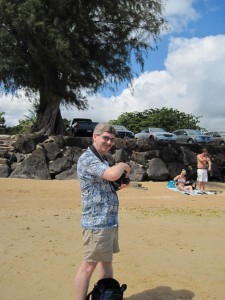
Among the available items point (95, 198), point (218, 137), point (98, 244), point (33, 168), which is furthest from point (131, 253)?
point (218, 137)

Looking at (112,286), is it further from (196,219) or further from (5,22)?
(5,22)

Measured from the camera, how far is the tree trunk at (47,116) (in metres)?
23.1

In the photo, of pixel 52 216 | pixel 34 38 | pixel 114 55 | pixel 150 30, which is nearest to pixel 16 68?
pixel 34 38

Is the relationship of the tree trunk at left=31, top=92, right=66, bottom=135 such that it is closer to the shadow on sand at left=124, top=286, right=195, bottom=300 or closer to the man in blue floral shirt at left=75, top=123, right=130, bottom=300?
the shadow on sand at left=124, top=286, right=195, bottom=300

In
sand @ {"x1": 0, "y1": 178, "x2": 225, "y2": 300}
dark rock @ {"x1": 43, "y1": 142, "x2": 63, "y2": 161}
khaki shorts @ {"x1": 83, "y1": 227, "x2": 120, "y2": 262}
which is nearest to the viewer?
khaki shorts @ {"x1": 83, "y1": 227, "x2": 120, "y2": 262}

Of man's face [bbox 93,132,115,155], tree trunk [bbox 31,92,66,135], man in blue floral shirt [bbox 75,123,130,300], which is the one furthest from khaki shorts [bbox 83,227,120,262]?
tree trunk [bbox 31,92,66,135]

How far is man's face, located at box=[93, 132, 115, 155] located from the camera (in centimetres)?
363

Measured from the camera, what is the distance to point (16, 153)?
2114cm

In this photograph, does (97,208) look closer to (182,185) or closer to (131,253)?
(131,253)

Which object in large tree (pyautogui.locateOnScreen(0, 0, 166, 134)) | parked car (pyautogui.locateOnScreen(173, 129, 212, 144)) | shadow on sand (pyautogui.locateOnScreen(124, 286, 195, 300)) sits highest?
large tree (pyautogui.locateOnScreen(0, 0, 166, 134))

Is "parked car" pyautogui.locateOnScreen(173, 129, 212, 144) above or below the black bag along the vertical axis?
above

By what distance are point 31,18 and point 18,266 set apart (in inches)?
649

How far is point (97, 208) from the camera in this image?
11.8 feet

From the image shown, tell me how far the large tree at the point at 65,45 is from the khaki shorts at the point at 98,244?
55.6 ft
